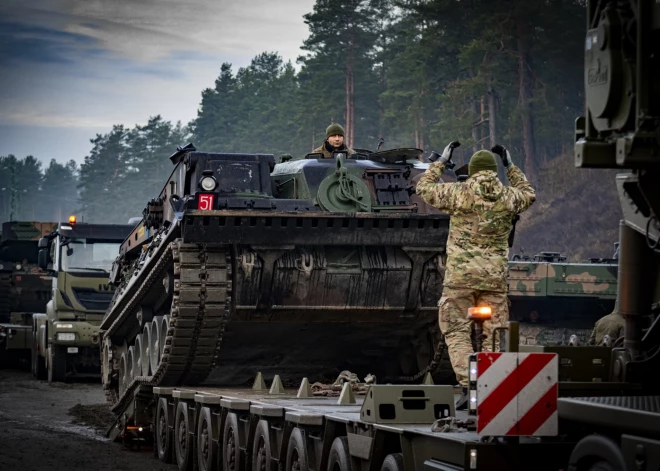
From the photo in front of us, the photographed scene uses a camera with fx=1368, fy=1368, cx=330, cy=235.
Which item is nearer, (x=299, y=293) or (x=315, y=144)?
(x=299, y=293)

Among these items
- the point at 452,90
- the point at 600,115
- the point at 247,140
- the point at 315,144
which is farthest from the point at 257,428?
the point at 247,140

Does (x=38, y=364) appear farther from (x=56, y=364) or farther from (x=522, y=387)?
(x=522, y=387)

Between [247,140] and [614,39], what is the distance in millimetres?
64095

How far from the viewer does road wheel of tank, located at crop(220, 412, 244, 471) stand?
10805 mm

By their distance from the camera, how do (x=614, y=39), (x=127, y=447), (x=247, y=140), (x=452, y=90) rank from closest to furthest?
1. (x=614, y=39)
2. (x=127, y=447)
3. (x=452, y=90)
4. (x=247, y=140)

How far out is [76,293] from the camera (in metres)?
23.7

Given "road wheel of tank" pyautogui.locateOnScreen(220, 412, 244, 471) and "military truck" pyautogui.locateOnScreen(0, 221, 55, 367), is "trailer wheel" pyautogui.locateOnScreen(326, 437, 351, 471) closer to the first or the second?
"road wheel of tank" pyautogui.locateOnScreen(220, 412, 244, 471)

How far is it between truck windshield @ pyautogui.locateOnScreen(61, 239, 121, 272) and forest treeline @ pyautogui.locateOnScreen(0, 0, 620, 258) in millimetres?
20932

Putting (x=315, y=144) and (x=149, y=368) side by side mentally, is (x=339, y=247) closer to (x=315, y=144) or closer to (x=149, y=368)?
(x=149, y=368)

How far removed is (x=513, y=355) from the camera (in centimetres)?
629

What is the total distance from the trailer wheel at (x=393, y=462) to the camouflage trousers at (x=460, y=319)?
1628 millimetres

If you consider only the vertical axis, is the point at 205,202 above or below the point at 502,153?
below

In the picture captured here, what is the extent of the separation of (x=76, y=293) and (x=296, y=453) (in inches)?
588

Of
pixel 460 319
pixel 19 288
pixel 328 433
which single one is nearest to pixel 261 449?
pixel 328 433
